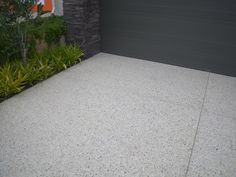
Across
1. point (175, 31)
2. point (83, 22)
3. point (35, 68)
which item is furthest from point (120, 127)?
point (83, 22)

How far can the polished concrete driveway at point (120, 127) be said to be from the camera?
83.3 inches

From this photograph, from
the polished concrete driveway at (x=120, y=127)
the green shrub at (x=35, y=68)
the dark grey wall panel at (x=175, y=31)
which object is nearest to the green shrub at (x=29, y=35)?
the green shrub at (x=35, y=68)

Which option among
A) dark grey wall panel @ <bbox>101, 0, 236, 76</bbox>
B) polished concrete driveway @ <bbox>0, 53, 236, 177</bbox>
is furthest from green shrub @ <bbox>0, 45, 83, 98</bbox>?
dark grey wall panel @ <bbox>101, 0, 236, 76</bbox>

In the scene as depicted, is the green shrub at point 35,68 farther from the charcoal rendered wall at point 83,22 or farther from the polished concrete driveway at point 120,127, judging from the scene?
the charcoal rendered wall at point 83,22

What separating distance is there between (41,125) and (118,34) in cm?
336

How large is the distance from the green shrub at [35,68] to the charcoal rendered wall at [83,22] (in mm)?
278

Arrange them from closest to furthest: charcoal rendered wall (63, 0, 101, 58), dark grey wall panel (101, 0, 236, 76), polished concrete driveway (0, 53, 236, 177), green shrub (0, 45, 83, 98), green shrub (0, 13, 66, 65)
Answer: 1. polished concrete driveway (0, 53, 236, 177)
2. green shrub (0, 45, 83, 98)
3. green shrub (0, 13, 66, 65)
4. dark grey wall panel (101, 0, 236, 76)
5. charcoal rendered wall (63, 0, 101, 58)

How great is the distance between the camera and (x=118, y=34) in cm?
531

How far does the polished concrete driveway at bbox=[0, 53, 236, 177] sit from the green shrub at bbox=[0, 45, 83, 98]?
0.53 ft

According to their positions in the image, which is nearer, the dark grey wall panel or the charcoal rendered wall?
the dark grey wall panel

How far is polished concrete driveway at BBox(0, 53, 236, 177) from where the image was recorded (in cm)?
212

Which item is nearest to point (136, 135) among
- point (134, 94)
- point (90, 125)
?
point (90, 125)

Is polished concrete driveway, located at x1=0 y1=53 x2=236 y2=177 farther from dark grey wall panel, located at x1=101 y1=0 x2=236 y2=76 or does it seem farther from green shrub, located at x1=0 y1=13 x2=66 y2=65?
green shrub, located at x1=0 y1=13 x2=66 y2=65

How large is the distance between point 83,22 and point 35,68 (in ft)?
5.25
